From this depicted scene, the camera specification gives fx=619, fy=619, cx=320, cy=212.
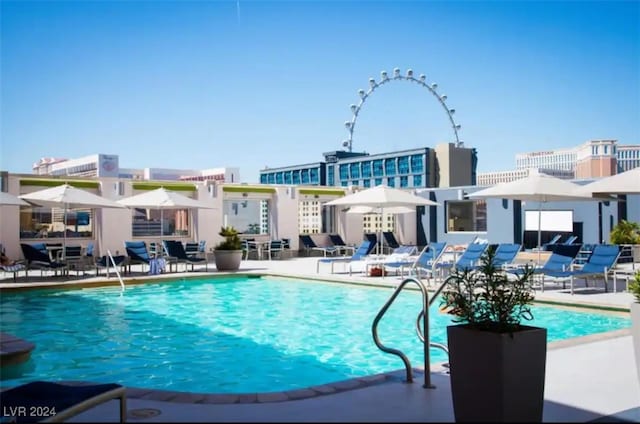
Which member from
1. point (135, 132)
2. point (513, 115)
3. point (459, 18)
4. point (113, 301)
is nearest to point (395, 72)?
point (513, 115)

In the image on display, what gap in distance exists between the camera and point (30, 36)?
9.51 m

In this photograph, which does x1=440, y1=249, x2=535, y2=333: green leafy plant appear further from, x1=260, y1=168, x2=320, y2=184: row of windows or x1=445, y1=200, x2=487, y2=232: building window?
x1=260, y1=168, x2=320, y2=184: row of windows

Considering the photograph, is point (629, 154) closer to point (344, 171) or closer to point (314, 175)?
point (344, 171)

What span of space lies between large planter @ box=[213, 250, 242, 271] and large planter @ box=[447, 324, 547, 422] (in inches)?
495

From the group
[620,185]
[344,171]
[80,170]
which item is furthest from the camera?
[80,170]

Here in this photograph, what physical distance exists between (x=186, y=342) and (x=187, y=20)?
5617mm

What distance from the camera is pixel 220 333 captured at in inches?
324

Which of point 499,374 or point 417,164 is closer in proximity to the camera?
point 499,374

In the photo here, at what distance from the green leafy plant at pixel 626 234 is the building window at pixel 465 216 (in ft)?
23.1

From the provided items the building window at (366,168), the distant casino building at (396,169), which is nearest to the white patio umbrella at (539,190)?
the distant casino building at (396,169)

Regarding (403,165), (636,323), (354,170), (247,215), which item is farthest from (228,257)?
(354,170)

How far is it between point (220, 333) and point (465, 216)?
686 inches

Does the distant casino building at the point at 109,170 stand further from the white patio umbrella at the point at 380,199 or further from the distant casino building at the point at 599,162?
the white patio umbrella at the point at 380,199

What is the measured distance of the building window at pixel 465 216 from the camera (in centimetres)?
2379
